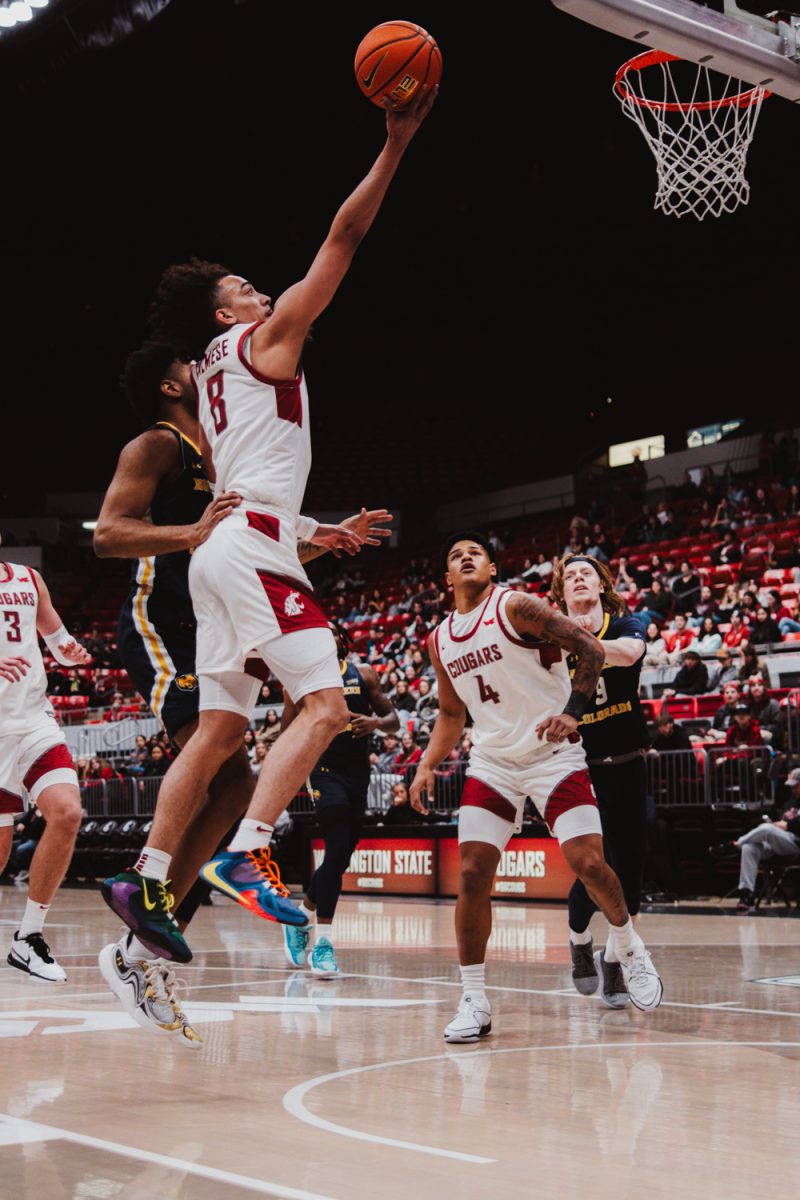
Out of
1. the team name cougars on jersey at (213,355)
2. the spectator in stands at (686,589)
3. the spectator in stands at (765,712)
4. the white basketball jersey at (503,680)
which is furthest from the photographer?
the spectator in stands at (686,589)

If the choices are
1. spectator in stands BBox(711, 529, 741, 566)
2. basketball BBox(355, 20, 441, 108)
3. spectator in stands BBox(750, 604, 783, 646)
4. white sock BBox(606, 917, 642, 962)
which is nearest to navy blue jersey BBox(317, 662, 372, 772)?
white sock BBox(606, 917, 642, 962)

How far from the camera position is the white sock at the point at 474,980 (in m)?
4.95

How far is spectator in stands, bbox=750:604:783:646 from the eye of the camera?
1583cm

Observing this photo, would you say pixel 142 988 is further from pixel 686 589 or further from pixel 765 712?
pixel 686 589

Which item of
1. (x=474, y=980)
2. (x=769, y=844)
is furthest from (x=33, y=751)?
(x=769, y=844)

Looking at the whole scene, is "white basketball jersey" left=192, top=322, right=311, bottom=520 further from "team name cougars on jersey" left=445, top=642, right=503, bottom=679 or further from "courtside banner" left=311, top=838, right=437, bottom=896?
"courtside banner" left=311, top=838, right=437, bottom=896

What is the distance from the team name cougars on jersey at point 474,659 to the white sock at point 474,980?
1.17 metres

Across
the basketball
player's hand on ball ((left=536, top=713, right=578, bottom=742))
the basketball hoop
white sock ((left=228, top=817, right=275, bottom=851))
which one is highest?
the basketball hoop

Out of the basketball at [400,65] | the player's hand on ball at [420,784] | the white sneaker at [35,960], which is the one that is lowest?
the white sneaker at [35,960]

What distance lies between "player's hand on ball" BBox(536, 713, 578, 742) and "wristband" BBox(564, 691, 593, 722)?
0.05 metres

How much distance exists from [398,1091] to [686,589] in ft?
51.5

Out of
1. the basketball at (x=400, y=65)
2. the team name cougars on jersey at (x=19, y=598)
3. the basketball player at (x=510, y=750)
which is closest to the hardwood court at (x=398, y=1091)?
the basketball player at (x=510, y=750)

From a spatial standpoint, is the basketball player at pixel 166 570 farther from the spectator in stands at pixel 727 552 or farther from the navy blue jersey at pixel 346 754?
the spectator in stands at pixel 727 552

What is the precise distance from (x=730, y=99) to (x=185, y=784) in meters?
8.08
